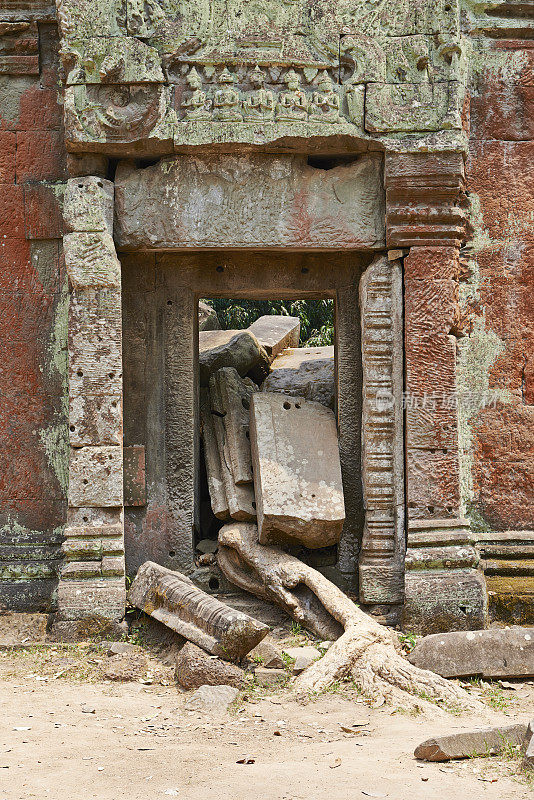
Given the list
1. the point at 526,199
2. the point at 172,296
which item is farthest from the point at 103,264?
the point at 526,199

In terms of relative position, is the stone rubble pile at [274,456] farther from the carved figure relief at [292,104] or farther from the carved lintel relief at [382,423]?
the carved figure relief at [292,104]

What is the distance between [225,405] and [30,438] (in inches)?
55.8

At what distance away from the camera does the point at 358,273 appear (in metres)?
6.32

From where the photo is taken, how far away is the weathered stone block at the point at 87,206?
5.79m

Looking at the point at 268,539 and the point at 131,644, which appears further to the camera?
the point at 268,539

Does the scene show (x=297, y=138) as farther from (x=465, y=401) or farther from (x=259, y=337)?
(x=259, y=337)

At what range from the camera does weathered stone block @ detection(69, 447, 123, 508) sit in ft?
18.9

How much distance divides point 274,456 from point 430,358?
1.17 meters

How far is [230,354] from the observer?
7.66 metres

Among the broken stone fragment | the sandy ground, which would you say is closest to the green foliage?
the broken stone fragment

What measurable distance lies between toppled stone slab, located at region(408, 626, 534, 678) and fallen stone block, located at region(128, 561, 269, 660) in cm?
91

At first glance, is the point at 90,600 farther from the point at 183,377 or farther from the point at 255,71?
the point at 255,71

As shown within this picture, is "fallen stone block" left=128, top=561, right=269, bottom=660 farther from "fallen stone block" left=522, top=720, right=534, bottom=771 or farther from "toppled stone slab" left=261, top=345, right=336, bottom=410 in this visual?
"toppled stone slab" left=261, top=345, right=336, bottom=410

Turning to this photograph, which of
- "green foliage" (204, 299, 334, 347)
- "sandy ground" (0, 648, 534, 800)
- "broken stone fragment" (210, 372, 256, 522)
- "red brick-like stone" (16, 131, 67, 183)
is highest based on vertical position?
"red brick-like stone" (16, 131, 67, 183)
